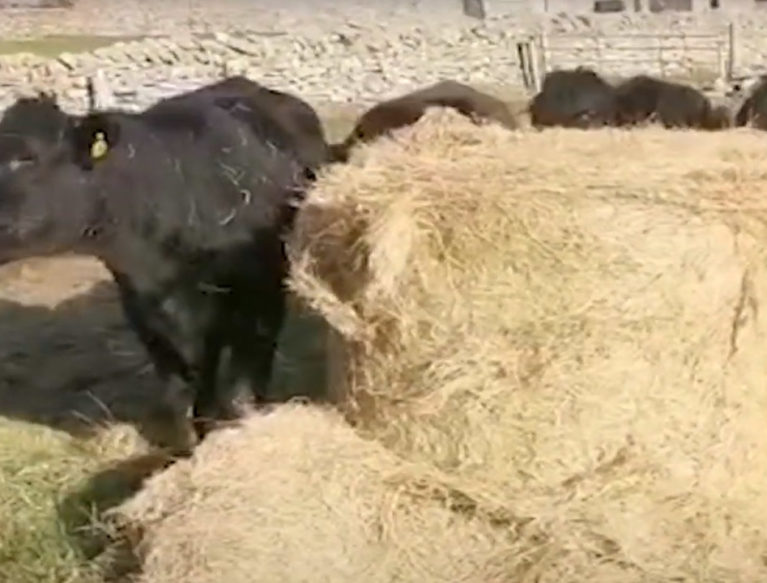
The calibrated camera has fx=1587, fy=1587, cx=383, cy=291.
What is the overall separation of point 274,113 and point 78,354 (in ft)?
5.42

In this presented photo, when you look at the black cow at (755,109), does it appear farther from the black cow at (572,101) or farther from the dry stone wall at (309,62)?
the dry stone wall at (309,62)

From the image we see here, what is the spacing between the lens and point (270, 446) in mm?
4691

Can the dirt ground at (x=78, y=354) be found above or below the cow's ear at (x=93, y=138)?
below

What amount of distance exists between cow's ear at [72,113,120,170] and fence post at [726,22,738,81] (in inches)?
191

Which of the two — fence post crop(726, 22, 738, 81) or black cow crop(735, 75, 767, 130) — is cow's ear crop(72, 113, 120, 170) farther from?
fence post crop(726, 22, 738, 81)

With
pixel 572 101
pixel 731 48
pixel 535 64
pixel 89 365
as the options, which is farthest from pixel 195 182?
pixel 731 48

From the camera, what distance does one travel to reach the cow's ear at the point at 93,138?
555 centimetres

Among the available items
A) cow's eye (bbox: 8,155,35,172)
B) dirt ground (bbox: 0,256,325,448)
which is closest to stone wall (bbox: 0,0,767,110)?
dirt ground (bbox: 0,256,325,448)

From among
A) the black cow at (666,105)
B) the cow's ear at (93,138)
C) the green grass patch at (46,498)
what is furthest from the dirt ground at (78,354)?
the black cow at (666,105)

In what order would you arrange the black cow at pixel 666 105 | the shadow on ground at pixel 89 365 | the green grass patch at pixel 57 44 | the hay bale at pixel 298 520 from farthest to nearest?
the green grass patch at pixel 57 44, the black cow at pixel 666 105, the shadow on ground at pixel 89 365, the hay bale at pixel 298 520

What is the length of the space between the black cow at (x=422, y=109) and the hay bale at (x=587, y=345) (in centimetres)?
280

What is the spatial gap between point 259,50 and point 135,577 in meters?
5.71

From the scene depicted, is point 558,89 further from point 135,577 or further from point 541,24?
point 135,577

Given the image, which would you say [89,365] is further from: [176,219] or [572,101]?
[572,101]
